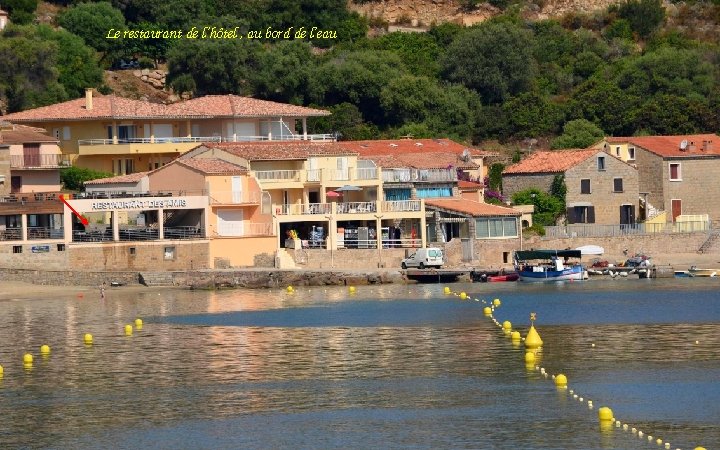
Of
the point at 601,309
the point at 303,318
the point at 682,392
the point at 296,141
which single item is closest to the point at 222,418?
the point at 682,392

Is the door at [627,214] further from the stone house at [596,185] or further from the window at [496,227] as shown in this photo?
the window at [496,227]

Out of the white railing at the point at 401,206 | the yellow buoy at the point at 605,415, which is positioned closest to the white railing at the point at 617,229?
the white railing at the point at 401,206

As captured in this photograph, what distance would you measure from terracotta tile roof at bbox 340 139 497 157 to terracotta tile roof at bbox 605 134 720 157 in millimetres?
8350

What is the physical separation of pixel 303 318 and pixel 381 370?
15285 mm

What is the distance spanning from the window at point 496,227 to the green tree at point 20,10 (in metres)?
44.7

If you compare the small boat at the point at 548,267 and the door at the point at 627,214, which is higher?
the door at the point at 627,214

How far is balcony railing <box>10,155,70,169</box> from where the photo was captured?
3573 inches

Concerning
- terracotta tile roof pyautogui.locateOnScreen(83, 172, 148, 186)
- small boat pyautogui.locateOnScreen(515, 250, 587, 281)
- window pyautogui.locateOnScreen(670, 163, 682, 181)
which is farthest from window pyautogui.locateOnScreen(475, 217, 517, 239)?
terracotta tile roof pyautogui.locateOnScreen(83, 172, 148, 186)

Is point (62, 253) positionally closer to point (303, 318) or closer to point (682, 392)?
point (303, 318)

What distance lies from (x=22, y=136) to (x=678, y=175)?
1347 inches

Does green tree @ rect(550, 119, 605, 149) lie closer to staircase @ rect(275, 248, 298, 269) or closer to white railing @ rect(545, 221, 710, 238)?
white railing @ rect(545, 221, 710, 238)

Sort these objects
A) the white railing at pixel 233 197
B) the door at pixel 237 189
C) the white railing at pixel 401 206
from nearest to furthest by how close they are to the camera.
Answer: the white railing at pixel 233 197
the door at pixel 237 189
the white railing at pixel 401 206

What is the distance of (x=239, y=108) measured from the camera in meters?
98.8

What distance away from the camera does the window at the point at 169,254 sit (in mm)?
83000
